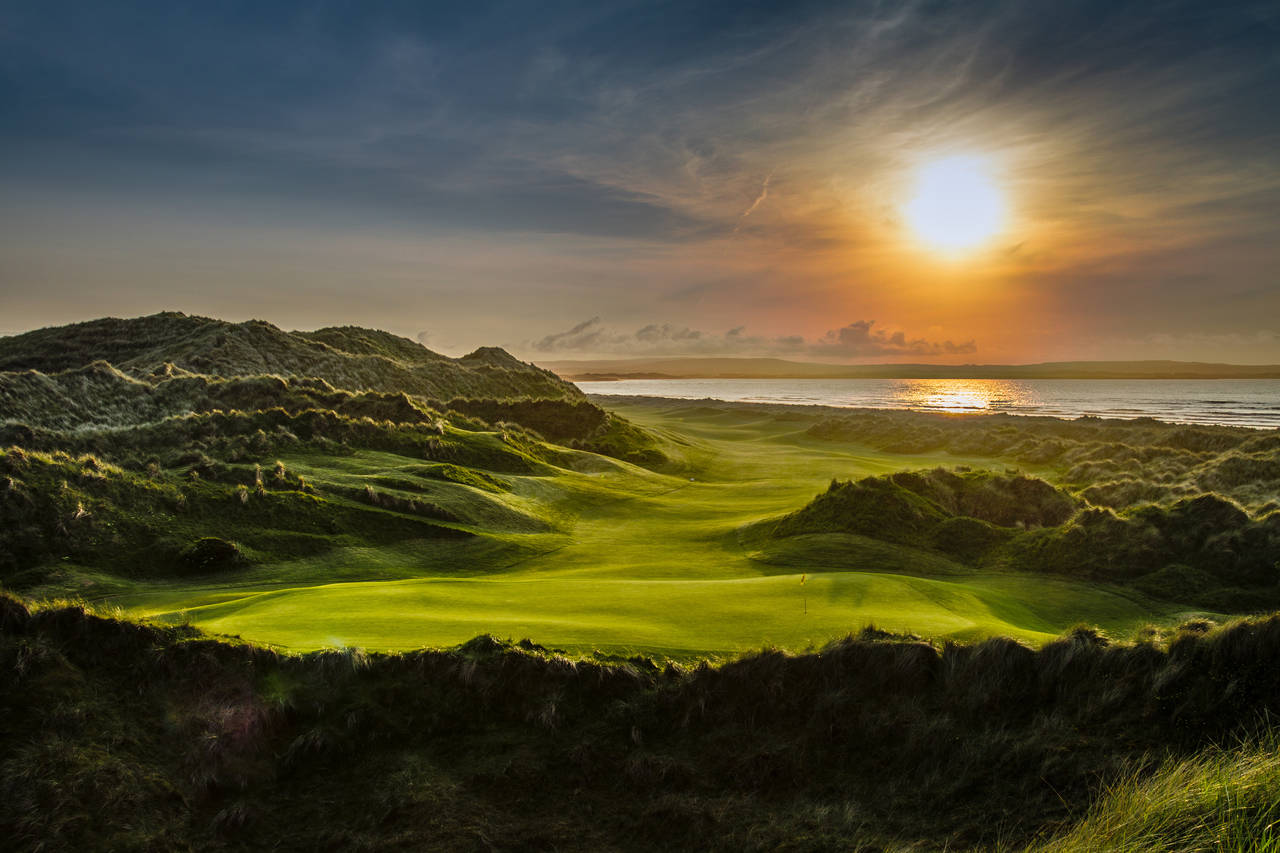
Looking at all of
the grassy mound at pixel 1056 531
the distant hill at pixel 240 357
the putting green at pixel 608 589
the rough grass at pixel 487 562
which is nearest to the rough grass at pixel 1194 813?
the putting green at pixel 608 589

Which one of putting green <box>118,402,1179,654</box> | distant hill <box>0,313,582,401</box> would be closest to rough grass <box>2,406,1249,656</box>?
putting green <box>118,402,1179,654</box>

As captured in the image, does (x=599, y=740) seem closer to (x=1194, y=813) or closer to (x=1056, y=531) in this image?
(x=1194, y=813)

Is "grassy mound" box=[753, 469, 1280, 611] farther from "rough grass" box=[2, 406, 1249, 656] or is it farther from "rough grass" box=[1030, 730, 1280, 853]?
"rough grass" box=[1030, 730, 1280, 853]

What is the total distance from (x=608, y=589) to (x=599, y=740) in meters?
6.29

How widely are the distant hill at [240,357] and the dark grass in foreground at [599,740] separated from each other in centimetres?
4475

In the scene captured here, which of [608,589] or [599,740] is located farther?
[608,589]

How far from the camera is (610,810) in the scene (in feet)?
22.7

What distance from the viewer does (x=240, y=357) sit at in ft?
191

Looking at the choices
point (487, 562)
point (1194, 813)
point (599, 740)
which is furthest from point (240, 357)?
point (1194, 813)

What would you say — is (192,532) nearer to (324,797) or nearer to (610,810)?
(324,797)

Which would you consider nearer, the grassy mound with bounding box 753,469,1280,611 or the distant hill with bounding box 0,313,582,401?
the grassy mound with bounding box 753,469,1280,611

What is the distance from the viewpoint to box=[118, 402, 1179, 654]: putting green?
1018cm

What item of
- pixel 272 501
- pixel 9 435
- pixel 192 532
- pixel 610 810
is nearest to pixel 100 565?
pixel 192 532

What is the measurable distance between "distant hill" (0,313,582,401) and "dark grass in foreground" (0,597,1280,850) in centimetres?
4475
